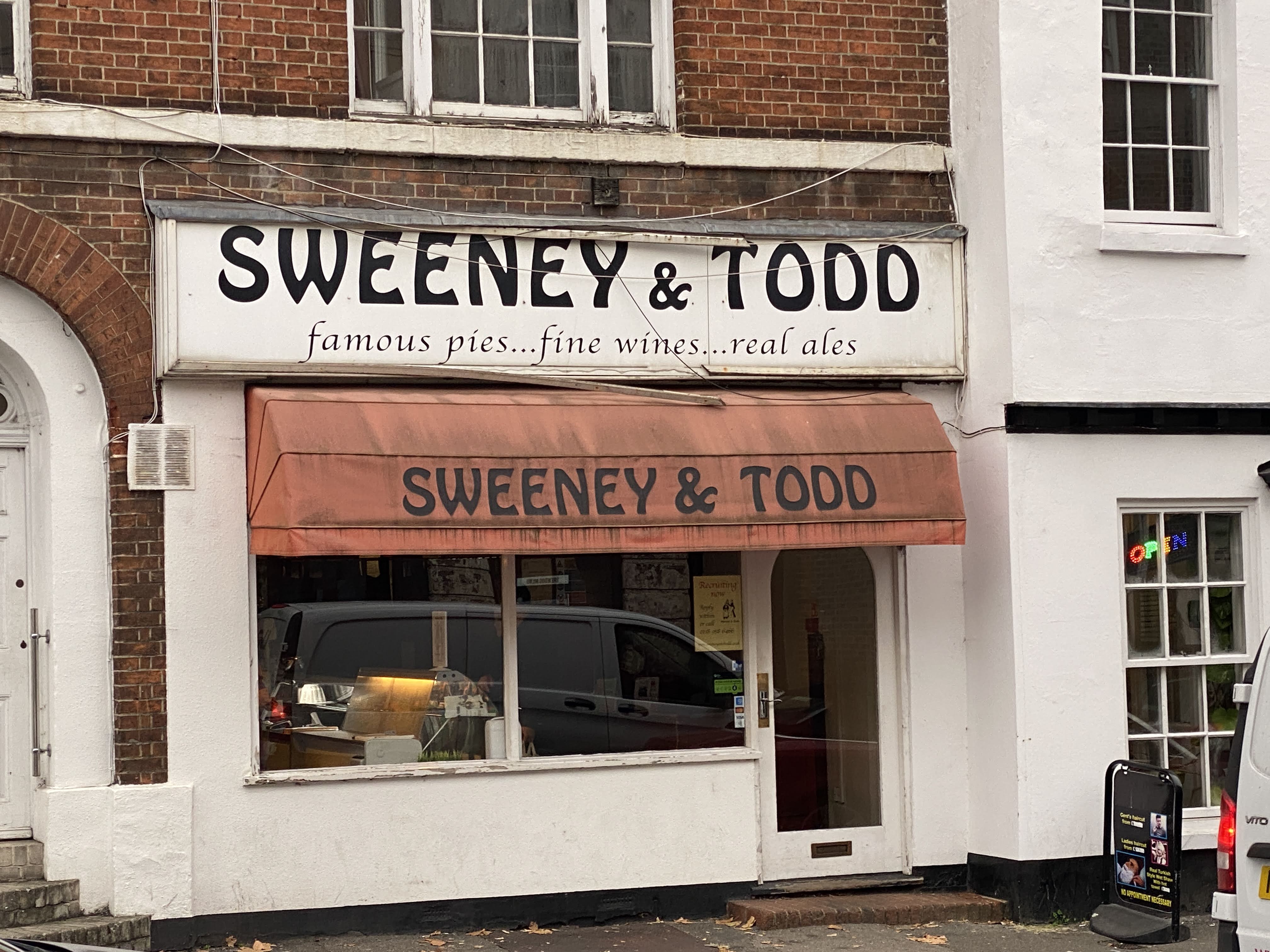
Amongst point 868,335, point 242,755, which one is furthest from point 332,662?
point 868,335

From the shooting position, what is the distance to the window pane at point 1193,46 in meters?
10.7

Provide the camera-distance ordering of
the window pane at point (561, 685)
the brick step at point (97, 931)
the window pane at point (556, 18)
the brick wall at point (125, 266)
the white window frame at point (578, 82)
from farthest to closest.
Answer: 1. the window pane at point (556, 18)
2. the window pane at point (561, 685)
3. the white window frame at point (578, 82)
4. the brick wall at point (125, 266)
5. the brick step at point (97, 931)

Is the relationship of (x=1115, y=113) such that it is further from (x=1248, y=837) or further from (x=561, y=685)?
(x=1248, y=837)

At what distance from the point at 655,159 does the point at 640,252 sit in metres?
0.58

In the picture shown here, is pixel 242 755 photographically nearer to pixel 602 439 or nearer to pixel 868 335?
pixel 602 439

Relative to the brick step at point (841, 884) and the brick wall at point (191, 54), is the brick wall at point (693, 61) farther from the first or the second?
the brick step at point (841, 884)

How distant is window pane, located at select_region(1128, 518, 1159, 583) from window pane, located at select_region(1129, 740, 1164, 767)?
988mm

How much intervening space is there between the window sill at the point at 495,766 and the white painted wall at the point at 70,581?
2.81ft

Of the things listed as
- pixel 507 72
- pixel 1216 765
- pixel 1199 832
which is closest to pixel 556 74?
pixel 507 72

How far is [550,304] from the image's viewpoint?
9.80 meters

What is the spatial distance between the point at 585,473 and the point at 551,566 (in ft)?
3.27

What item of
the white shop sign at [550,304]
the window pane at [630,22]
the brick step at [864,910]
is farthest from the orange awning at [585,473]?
the window pane at [630,22]

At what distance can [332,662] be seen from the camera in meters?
9.62

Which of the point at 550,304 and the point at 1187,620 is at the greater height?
the point at 550,304
